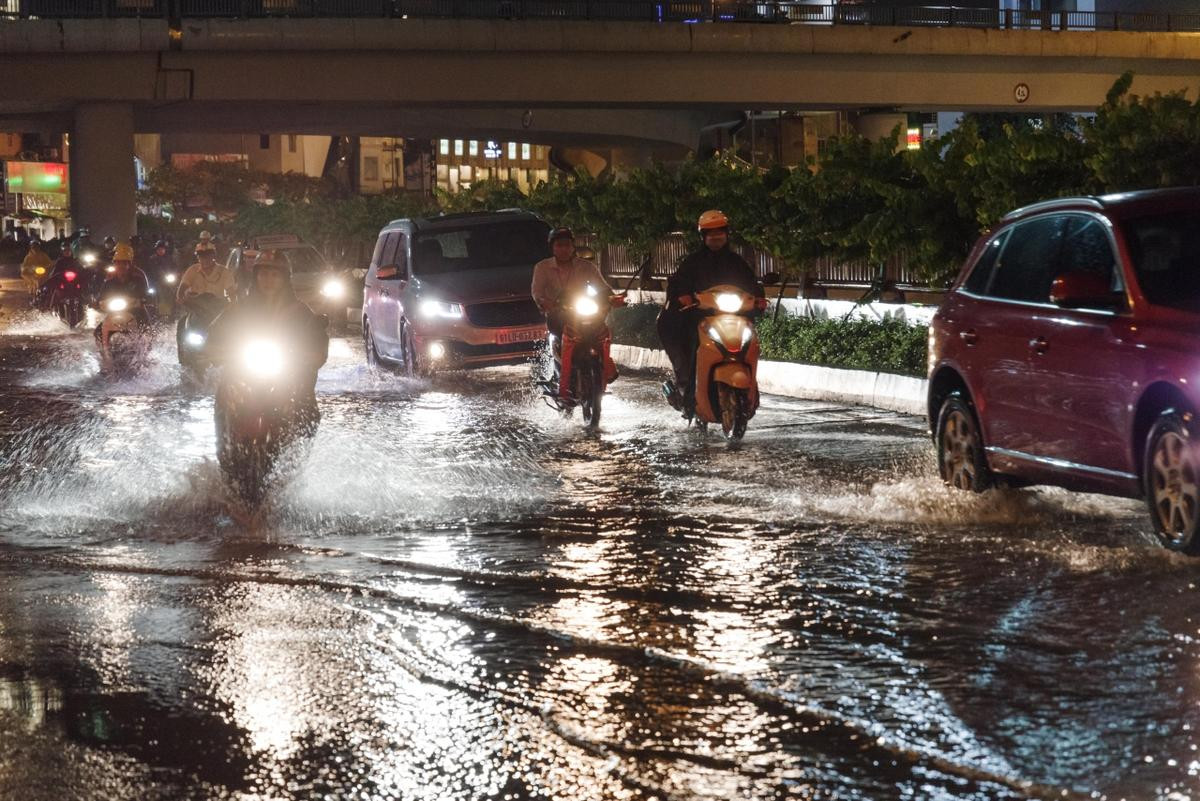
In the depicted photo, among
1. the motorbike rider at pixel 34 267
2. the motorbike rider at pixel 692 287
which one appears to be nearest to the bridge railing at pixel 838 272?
the motorbike rider at pixel 692 287

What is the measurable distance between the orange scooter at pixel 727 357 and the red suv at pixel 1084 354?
147 inches

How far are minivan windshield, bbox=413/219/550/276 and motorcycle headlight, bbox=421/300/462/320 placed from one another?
76 cm

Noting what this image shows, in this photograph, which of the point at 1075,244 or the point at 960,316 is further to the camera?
the point at 960,316

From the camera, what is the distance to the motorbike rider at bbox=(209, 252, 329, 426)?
12.6 metres

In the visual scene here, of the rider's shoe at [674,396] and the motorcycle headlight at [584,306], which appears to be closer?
the rider's shoe at [674,396]

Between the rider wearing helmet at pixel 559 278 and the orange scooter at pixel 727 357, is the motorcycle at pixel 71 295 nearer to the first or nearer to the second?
the rider wearing helmet at pixel 559 278

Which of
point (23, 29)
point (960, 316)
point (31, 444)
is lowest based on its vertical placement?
point (31, 444)

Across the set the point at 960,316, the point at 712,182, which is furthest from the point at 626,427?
the point at 712,182

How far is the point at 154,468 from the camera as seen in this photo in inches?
548

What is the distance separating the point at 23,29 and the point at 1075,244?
5071 cm

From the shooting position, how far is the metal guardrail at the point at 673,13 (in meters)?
59.8

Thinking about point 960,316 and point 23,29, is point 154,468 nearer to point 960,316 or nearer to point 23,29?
point 960,316

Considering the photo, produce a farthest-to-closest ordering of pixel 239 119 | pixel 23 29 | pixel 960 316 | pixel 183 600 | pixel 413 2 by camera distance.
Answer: pixel 239 119
pixel 413 2
pixel 23 29
pixel 960 316
pixel 183 600

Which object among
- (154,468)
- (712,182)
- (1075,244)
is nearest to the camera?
(1075,244)
